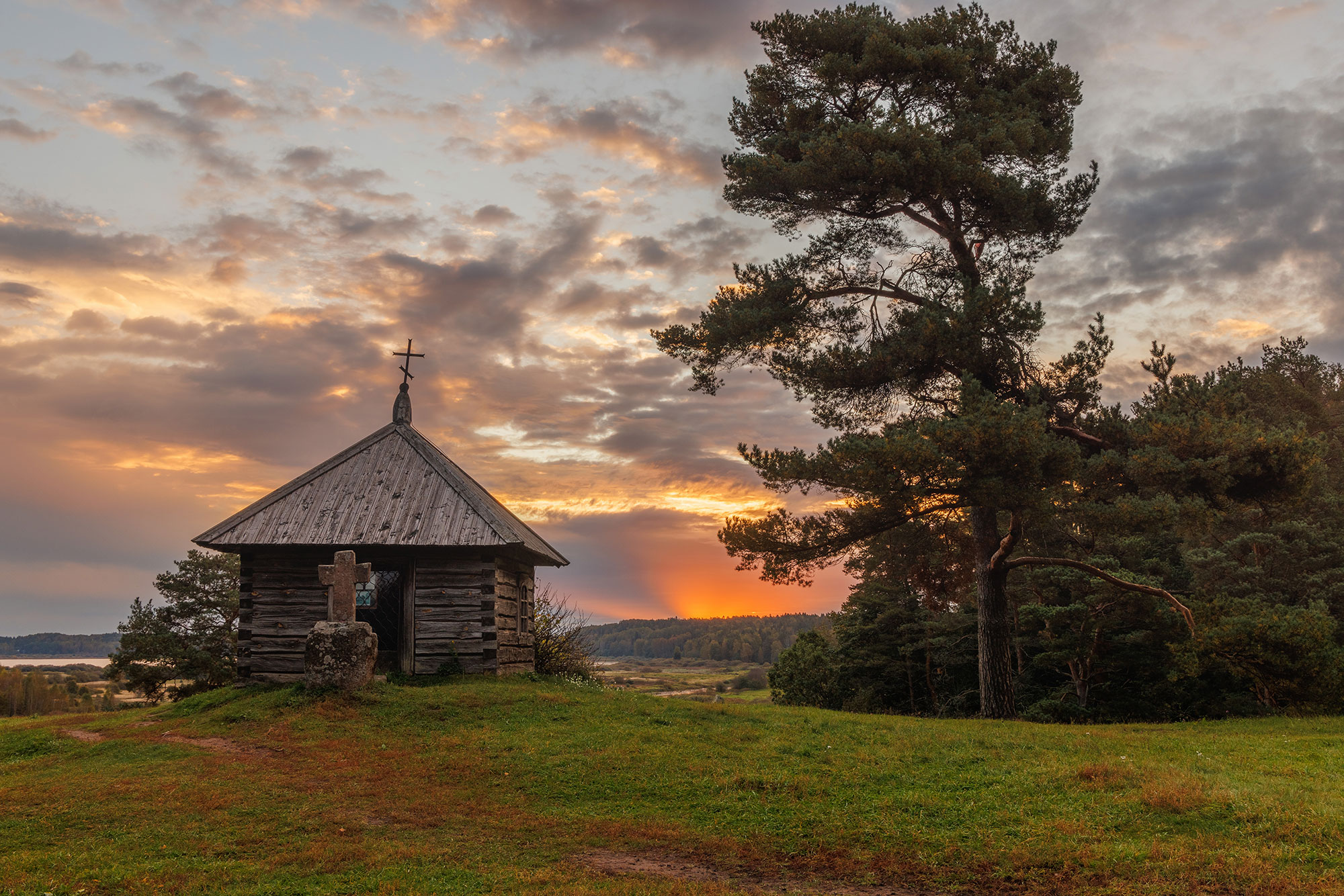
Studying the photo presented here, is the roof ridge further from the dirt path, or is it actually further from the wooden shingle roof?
the dirt path

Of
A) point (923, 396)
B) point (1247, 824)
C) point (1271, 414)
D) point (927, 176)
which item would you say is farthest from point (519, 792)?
point (1271, 414)

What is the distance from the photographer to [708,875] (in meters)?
7.54

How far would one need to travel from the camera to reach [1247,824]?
27.5ft

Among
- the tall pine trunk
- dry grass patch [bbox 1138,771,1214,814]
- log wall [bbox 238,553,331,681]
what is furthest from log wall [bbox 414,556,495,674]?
dry grass patch [bbox 1138,771,1214,814]

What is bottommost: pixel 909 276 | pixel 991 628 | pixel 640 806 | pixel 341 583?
pixel 640 806

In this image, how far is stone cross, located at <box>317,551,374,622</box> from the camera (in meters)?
16.6

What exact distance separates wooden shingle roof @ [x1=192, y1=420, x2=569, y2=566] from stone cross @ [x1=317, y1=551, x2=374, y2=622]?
1.91 m

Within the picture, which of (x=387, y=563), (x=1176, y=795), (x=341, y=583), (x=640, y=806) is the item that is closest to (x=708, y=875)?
(x=640, y=806)

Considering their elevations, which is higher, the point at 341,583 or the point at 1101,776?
the point at 341,583

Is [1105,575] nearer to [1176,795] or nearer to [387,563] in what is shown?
[1176,795]

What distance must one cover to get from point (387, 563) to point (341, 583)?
136 inches

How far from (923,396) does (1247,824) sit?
44.1 feet

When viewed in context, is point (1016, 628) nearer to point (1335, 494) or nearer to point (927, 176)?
point (1335, 494)

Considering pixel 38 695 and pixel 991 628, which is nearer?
pixel 991 628
